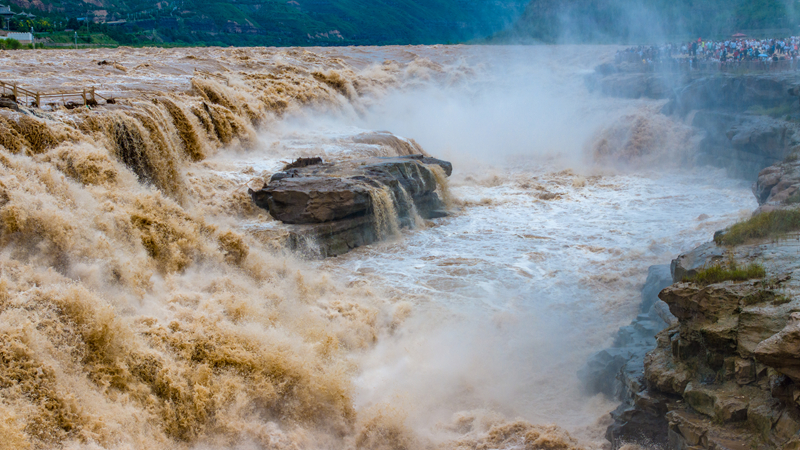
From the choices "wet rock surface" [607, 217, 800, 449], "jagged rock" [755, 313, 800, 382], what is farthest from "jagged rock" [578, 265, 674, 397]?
"jagged rock" [755, 313, 800, 382]

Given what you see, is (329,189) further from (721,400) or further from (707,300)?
(721,400)

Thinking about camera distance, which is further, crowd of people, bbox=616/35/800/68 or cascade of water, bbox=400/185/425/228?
crowd of people, bbox=616/35/800/68

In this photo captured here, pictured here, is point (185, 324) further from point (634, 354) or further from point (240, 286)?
point (634, 354)

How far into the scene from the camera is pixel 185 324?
6.38m

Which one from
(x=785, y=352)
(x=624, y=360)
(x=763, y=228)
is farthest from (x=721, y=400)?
(x=763, y=228)

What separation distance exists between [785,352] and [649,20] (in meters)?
32.1

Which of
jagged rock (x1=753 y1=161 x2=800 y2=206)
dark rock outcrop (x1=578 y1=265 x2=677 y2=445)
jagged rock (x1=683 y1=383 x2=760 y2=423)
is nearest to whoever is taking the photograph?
jagged rock (x1=683 y1=383 x2=760 y2=423)

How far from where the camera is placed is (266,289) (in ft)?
27.1

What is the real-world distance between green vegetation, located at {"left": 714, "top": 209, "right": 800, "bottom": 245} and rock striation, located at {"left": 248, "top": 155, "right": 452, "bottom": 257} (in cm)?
576

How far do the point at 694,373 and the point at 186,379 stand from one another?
4.41 m

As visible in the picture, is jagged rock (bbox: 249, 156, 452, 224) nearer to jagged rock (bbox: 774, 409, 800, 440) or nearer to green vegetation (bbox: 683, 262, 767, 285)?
green vegetation (bbox: 683, 262, 767, 285)

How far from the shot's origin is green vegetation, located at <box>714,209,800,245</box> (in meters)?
6.92

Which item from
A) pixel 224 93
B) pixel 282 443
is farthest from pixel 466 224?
pixel 282 443

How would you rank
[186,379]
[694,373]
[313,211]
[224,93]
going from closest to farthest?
[694,373] → [186,379] → [313,211] → [224,93]
